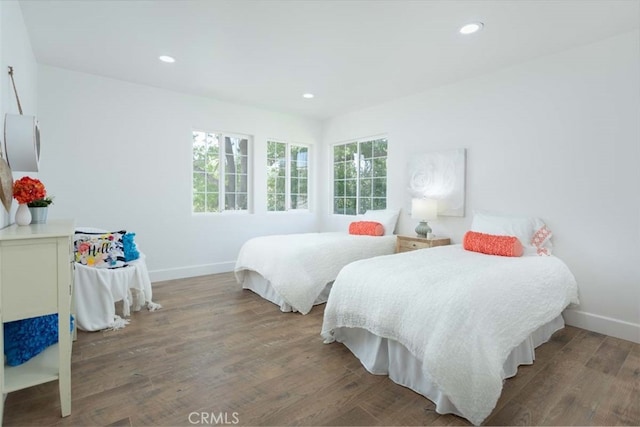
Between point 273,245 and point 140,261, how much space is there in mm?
1341

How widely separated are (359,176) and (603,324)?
3.51 m

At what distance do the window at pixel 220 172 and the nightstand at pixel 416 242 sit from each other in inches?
99.2

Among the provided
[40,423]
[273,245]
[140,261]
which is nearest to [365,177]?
[273,245]

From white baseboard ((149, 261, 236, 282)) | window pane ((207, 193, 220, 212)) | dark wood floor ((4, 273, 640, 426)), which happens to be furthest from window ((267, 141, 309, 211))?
dark wood floor ((4, 273, 640, 426))

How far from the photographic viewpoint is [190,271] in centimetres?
460

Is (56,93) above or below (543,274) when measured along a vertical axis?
above

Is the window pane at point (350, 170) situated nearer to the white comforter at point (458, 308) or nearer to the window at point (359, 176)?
the window at point (359, 176)

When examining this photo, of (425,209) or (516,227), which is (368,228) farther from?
(516,227)

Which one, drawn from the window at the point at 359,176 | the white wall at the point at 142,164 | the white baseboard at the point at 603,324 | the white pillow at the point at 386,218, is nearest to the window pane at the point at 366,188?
the window at the point at 359,176

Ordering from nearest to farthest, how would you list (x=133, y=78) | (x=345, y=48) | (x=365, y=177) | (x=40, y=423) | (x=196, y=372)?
(x=40, y=423) < (x=196, y=372) < (x=345, y=48) < (x=133, y=78) < (x=365, y=177)

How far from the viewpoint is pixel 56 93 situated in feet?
11.9

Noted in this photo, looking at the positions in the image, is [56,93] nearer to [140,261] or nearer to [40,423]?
[140,261]

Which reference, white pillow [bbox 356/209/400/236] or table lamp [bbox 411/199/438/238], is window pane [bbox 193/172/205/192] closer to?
white pillow [bbox 356/209/400/236]

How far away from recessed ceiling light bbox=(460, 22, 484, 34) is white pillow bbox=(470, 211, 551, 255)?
6.01ft
